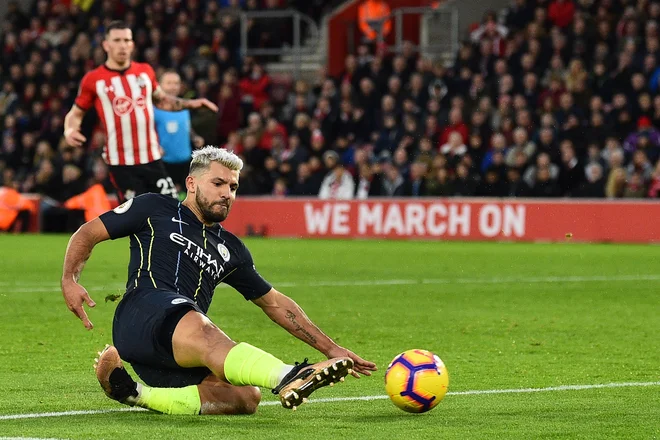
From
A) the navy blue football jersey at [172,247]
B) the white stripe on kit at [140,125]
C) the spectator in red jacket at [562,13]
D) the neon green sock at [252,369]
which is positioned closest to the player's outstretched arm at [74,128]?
the white stripe on kit at [140,125]

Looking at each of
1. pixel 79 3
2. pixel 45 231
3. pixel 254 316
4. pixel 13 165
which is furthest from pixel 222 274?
pixel 79 3

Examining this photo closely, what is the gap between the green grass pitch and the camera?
234 inches

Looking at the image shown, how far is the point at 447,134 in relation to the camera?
74.7 ft

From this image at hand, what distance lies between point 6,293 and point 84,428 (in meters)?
7.12

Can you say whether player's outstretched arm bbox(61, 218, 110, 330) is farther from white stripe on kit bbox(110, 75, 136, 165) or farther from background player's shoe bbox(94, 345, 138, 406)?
white stripe on kit bbox(110, 75, 136, 165)

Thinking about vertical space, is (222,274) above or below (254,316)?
above

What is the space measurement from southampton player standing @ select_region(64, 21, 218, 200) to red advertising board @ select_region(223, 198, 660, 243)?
30.6 ft

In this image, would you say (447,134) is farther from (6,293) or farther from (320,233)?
(6,293)

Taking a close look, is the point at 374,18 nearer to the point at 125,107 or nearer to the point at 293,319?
the point at 125,107

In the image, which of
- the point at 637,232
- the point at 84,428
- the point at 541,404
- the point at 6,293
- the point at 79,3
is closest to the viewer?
the point at 84,428

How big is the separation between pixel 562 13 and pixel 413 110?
3.18 metres

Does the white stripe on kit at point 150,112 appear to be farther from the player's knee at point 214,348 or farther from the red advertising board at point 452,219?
the red advertising board at point 452,219

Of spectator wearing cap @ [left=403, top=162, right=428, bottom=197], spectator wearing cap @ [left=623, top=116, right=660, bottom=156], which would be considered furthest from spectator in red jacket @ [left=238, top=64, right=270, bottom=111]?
spectator wearing cap @ [left=623, top=116, right=660, bottom=156]

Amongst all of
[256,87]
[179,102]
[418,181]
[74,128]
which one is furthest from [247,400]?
[256,87]
